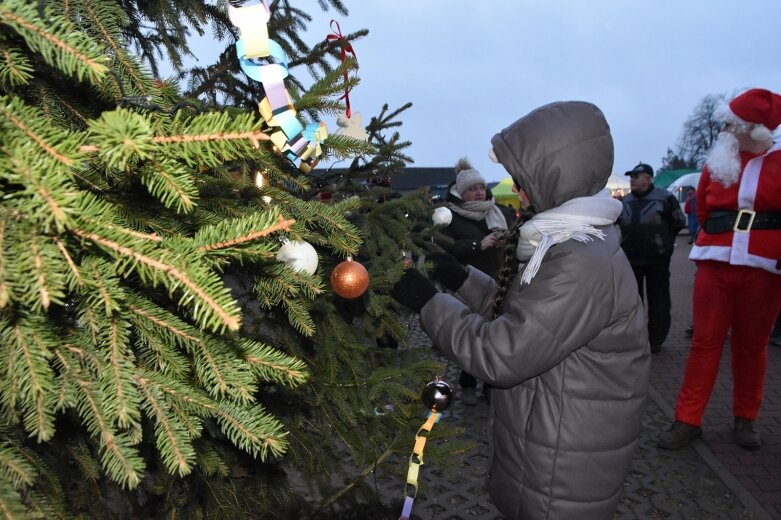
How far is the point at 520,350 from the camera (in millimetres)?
1552

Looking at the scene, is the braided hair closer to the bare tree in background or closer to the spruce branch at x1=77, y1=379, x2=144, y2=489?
the spruce branch at x1=77, y1=379, x2=144, y2=489

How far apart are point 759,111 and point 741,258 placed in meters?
0.97

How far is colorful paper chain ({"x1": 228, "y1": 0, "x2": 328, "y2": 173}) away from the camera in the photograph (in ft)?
3.75

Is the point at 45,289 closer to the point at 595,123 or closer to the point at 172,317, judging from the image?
the point at 172,317

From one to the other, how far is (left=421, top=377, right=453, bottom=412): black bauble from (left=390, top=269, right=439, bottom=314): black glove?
303mm

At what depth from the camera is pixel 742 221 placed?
11.7 ft

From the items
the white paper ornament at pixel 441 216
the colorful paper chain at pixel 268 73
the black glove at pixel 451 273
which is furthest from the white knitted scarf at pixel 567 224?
the white paper ornament at pixel 441 216

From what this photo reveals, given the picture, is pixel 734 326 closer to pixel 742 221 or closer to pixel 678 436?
pixel 742 221

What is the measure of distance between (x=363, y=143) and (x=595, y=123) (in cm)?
75

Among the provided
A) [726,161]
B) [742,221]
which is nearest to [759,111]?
[726,161]

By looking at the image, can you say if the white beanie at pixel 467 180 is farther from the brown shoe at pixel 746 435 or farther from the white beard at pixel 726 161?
the brown shoe at pixel 746 435

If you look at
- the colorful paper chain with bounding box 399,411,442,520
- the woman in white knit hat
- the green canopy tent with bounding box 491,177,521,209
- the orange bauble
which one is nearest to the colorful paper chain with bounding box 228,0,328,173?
the orange bauble

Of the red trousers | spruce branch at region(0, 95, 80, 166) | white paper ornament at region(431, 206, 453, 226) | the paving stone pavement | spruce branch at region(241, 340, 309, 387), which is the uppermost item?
spruce branch at region(0, 95, 80, 166)

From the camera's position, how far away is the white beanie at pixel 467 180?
197 inches
